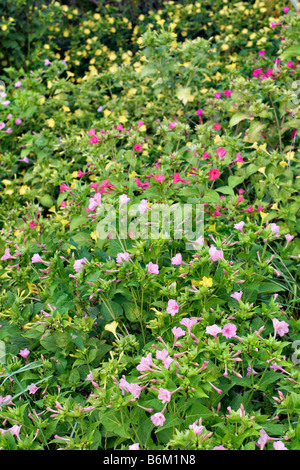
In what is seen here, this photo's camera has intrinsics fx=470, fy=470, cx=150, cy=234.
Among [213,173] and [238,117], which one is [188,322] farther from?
[238,117]

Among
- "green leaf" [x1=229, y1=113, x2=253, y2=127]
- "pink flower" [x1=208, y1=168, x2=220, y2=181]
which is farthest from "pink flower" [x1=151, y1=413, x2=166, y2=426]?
"green leaf" [x1=229, y1=113, x2=253, y2=127]

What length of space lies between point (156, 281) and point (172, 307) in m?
0.18

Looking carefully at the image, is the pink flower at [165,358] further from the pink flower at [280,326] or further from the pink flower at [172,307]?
the pink flower at [280,326]

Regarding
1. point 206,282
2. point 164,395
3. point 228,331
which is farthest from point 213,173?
point 164,395

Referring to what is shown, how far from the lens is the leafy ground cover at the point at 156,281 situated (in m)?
1.34

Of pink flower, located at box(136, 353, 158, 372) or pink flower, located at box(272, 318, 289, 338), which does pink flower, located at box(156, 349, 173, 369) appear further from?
pink flower, located at box(272, 318, 289, 338)

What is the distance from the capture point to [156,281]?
5.50 ft

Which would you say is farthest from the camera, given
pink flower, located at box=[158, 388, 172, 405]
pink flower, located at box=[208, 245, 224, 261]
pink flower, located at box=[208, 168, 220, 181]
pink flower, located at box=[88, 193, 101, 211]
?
pink flower, located at box=[208, 168, 220, 181]

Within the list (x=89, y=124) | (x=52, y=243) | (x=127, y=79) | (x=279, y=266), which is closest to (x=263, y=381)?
(x=279, y=266)

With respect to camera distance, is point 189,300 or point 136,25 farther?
point 136,25

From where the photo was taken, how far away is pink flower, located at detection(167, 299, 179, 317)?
1500 millimetres
